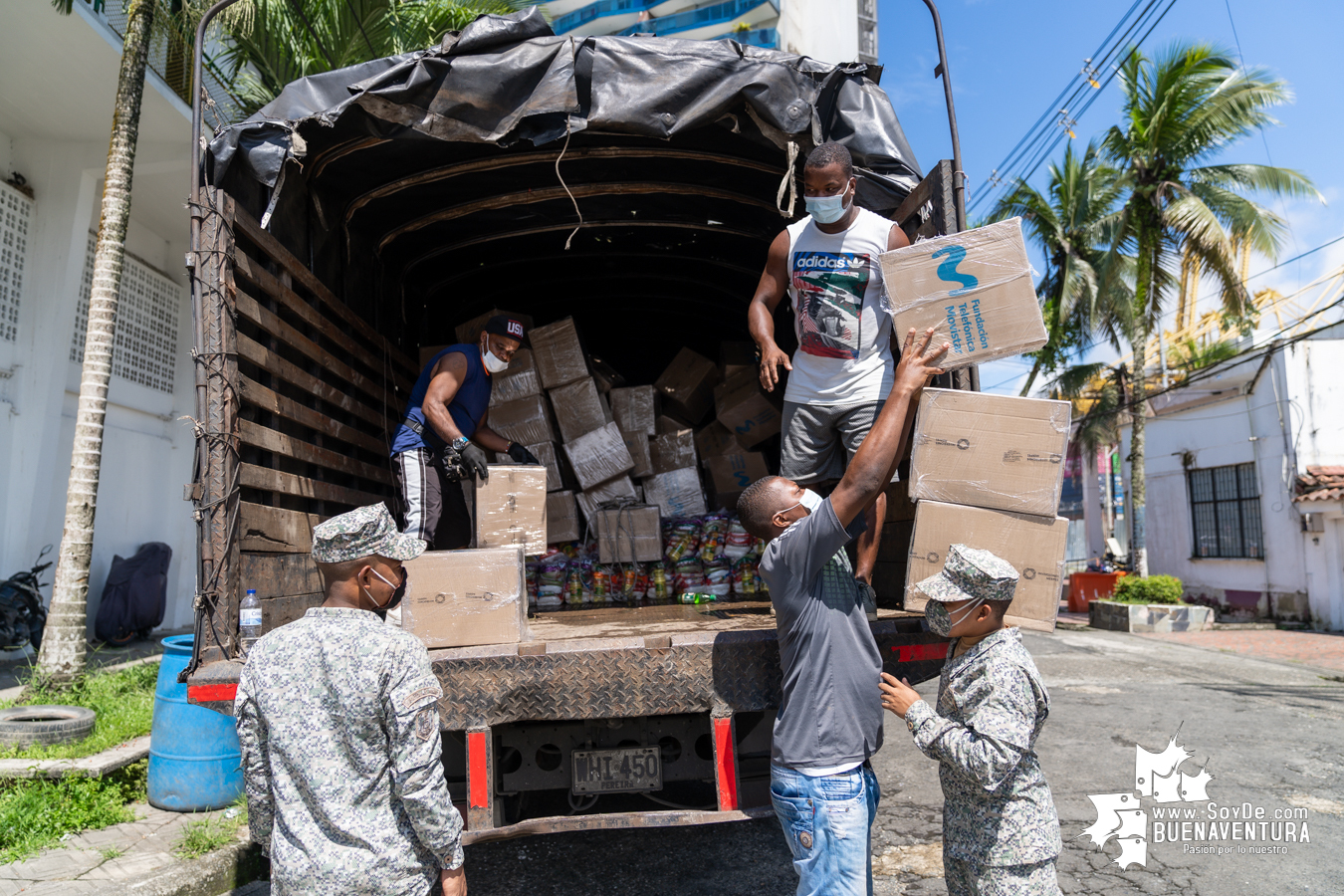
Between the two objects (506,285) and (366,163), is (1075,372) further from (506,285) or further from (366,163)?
(366,163)

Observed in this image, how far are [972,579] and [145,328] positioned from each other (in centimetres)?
1139

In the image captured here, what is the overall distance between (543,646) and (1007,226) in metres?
2.15

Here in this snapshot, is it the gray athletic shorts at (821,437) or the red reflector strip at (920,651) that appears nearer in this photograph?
the red reflector strip at (920,651)

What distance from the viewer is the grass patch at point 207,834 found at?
12.4 feet

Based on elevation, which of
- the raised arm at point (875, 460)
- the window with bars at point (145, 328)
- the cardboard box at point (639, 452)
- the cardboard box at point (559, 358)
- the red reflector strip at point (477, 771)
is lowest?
the red reflector strip at point (477, 771)

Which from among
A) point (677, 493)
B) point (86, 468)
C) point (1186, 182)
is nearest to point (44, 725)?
point (86, 468)

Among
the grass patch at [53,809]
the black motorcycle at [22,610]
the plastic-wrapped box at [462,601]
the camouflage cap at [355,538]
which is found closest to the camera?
the camouflage cap at [355,538]

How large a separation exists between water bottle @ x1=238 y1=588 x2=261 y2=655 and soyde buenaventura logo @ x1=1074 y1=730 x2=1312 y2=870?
12.2 ft

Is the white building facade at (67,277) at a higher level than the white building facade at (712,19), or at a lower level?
lower

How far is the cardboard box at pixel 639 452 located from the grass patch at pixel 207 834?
3.19m

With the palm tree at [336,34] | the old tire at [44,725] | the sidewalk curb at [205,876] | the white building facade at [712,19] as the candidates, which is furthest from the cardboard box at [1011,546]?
the white building facade at [712,19]

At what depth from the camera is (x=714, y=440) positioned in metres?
6.56

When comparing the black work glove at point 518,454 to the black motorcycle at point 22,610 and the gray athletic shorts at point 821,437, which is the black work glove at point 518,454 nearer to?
the gray athletic shorts at point 821,437

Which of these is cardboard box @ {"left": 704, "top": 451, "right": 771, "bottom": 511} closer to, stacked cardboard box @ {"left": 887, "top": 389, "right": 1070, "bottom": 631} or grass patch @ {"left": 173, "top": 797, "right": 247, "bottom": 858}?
stacked cardboard box @ {"left": 887, "top": 389, "right": 1070, "bottom": 631}
